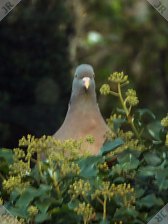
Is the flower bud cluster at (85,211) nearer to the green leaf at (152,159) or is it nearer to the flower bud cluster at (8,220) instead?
the flower bud cluster at (8,220)

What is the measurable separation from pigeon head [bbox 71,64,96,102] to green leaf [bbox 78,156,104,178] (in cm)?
260

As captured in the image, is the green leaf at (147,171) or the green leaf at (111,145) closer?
the green leaf at (147,171)

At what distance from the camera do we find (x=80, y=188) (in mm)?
2527

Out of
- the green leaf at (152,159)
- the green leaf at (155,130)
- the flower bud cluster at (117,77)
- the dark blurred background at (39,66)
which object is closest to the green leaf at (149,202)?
the green leaf at (152,159)

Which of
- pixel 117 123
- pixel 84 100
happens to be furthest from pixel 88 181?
pixel 84 100

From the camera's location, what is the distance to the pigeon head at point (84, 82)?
5.36 m

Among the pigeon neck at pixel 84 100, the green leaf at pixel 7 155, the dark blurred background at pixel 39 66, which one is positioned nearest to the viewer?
the green leaf at pixel 7 155

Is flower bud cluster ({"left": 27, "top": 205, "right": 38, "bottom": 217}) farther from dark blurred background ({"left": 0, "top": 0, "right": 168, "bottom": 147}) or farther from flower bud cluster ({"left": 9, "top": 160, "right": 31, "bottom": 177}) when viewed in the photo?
dark blurred background ({"left": 0, "top": 0, "right": 168, "bottom": 147})

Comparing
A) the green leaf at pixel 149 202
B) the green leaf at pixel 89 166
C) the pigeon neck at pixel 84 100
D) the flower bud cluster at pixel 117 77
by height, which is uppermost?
the flower bud cluster at pixel 117 77

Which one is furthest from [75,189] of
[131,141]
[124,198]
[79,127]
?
[79,127]

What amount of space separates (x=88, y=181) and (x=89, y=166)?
0.08 m

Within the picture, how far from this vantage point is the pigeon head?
211 inches

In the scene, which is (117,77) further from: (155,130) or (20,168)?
(20,168)

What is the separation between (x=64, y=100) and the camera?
365 inches
